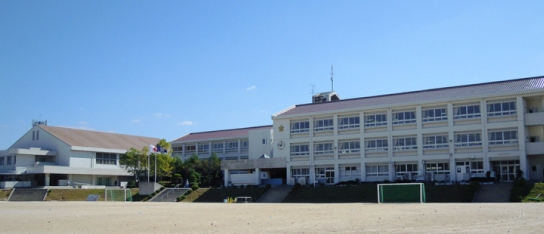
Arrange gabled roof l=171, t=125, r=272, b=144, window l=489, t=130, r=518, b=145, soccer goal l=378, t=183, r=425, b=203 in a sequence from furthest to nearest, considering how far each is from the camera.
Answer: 1. gabled roof l=171, t=125, r=272, b=144
2. window l=489, t=130, r=518, b=145
3. soccer goal l=378, t=183, r=425, b=203

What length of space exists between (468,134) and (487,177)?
5.48 meters

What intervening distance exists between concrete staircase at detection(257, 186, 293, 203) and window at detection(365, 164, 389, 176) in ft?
29.7

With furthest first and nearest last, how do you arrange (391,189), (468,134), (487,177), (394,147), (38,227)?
(394,147) < (468,134) < (487,177) < (391,189) < (38,227)

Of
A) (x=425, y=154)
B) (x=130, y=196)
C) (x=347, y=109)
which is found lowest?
(x=130, y=196)

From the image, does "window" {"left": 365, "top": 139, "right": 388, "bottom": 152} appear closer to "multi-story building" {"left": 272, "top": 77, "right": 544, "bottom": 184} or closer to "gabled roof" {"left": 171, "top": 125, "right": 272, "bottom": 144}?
"multi-story building" {"left": 272, "top": 77, "right": 544, "bottom": 184}

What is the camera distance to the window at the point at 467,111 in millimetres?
53438

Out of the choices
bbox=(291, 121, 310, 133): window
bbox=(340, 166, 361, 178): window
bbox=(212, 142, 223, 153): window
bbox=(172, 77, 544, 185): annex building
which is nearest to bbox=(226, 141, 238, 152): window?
bbox=(212, 142, 223, 153): window

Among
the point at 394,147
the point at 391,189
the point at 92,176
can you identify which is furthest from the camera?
the point at 92,176

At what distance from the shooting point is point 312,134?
63375 mm

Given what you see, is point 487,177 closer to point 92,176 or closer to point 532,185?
point 532,185

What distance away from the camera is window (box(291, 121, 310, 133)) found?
2529 inches

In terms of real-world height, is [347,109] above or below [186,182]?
above

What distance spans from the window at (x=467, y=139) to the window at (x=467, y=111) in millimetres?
1798

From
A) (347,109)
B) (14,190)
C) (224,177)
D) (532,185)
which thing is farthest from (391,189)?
(14,190)
